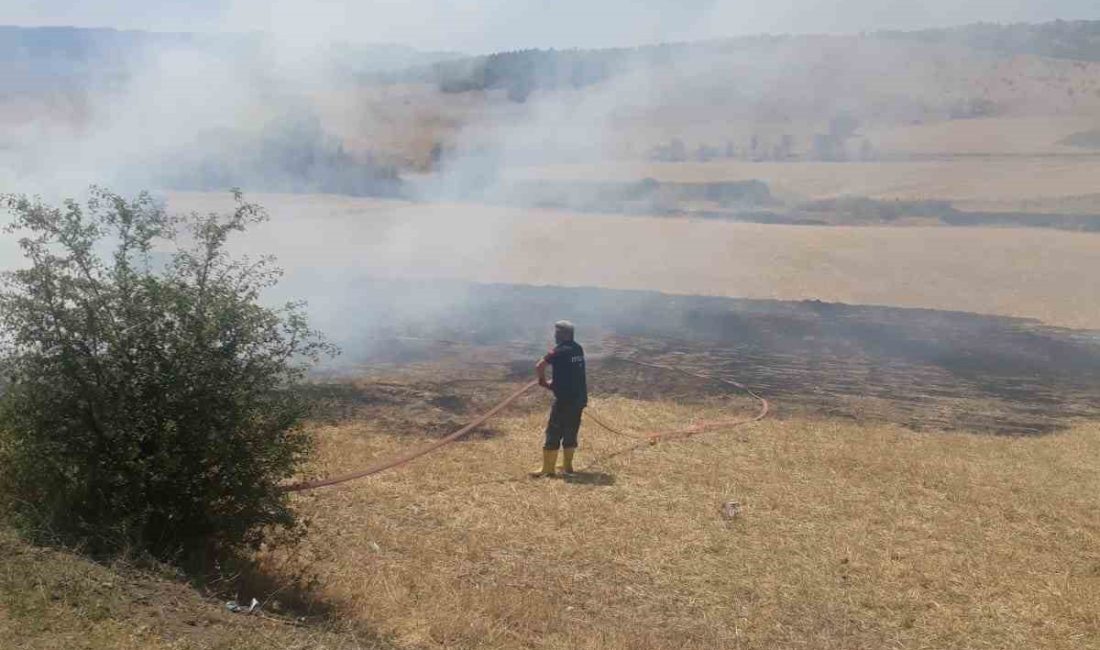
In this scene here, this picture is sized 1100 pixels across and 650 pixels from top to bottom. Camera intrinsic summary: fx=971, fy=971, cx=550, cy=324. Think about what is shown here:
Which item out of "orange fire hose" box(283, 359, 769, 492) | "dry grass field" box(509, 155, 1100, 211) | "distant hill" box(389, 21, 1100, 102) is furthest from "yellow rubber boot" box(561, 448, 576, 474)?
"dry grass field" box(509, 155, 1100, 211)

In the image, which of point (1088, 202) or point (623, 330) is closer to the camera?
point (623, 330)

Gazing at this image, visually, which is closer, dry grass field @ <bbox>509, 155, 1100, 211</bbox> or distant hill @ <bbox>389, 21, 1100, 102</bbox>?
distant hill @ <bbox>389, 21, 1100, 102</bbox>

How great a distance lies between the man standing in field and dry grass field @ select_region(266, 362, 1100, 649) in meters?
0.32

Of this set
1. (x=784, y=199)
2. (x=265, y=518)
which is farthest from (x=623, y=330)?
(x=784, y=199)

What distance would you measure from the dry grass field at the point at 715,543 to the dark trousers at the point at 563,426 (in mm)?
403

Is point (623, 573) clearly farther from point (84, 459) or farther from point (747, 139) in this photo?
point (747, 139)

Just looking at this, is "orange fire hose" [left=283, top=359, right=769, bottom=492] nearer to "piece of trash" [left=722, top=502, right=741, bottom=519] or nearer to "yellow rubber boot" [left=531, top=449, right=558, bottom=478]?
"yellow rubber boot" [left=531, top=449, right=558, bottom=478]

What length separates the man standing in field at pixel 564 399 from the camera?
964 cm

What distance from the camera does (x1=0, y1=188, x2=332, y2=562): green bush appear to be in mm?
6016

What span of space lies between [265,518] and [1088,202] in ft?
121

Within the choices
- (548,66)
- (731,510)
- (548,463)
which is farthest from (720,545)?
(548,66)

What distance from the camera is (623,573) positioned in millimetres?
7332

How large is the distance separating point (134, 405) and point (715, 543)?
15.0ft

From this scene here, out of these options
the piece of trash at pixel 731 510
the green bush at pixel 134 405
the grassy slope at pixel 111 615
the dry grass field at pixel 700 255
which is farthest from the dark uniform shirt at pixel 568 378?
the dry grass field at pixel 700 255
